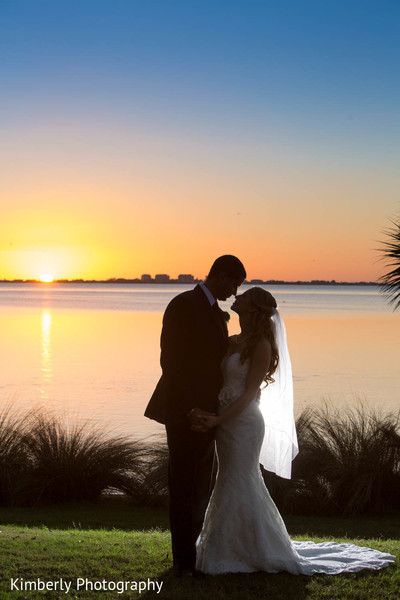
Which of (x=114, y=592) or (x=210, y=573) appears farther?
(x=210, y=573)

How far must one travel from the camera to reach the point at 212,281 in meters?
5.98

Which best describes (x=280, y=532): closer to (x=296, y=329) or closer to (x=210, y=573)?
(x=210, y=573)

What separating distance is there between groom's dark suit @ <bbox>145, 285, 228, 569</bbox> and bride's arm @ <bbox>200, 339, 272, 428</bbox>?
0.65 feet

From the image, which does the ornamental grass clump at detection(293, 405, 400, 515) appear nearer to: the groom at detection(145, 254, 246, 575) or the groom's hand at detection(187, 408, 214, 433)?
the groom at detection(145, 254, 246, 575)

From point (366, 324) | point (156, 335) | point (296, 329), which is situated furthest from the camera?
point (366, 324)

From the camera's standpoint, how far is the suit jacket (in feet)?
19.1

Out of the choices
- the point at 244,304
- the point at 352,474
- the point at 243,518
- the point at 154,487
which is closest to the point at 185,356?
the point at 244,304

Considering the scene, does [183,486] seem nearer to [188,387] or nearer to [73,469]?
[188,387]

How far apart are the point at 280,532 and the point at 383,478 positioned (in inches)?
194

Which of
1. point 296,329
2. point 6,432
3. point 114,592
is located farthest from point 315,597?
point 296,329

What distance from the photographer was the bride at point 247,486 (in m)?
6.08

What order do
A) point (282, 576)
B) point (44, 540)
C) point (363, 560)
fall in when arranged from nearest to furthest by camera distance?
point (282, 576) < point (363, 560) < point (44, 540)

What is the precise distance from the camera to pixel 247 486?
20.4ft

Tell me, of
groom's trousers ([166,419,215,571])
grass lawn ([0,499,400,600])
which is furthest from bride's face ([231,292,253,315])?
grass lawn ([0,499,400,600])
